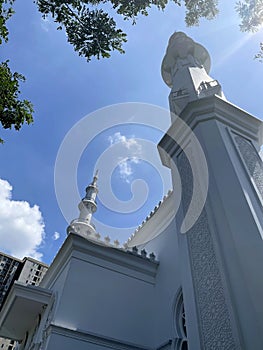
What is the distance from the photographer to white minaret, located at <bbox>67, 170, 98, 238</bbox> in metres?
10.5

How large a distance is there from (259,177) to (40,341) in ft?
16.9

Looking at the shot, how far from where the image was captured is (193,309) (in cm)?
329

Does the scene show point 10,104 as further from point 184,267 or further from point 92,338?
point 92,338

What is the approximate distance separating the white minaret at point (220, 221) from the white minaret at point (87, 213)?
5894 mm

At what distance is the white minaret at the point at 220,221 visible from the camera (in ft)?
8.84

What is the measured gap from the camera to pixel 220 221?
3.41 metres

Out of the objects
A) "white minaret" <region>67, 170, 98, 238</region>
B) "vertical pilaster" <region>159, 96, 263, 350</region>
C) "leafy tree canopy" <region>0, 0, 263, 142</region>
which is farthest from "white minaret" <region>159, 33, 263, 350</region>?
"white minaret" <region>67, 170, 98, 238</region>

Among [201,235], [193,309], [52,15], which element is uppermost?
[52,15]

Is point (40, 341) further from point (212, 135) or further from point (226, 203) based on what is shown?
point (212, 135)

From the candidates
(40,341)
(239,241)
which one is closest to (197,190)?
(239,241)

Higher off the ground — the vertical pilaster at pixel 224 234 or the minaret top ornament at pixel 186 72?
the minaret top ornament at pixel 186 72

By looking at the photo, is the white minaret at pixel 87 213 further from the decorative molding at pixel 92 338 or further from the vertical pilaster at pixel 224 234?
the vertical pilaster at pixel 224 234

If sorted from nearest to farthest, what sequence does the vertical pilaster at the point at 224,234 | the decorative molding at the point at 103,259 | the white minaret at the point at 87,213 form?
1. the vertical pilaster at the point at 224,234
2. the decorative molding at the point at 103,259
3. the white minaret at the point at 87,213

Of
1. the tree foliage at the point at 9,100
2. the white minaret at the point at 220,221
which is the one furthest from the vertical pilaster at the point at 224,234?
the tree foliage at the point at 9,100
